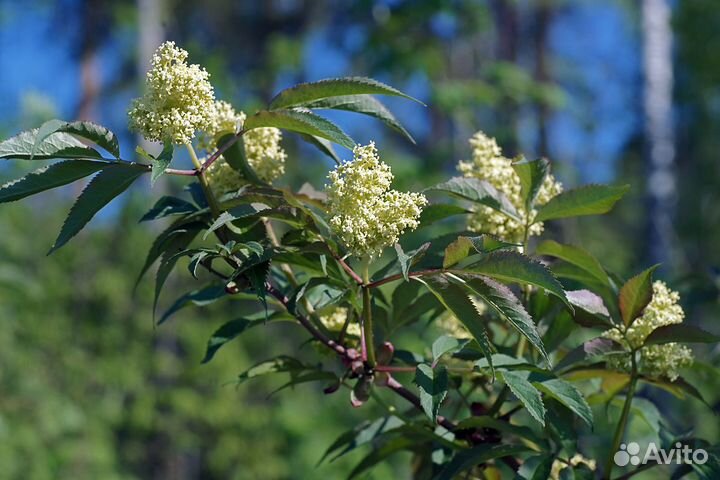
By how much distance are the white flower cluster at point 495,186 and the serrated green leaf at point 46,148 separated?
0.59m

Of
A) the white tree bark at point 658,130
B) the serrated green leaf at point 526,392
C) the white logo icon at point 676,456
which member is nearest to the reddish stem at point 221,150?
the serrated green leaf at point 526,392

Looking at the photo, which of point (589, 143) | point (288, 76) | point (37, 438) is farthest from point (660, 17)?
point (589, 143)

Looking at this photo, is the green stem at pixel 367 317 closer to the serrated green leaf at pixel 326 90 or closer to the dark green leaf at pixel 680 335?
the serrated green leaf at pixel 326 90

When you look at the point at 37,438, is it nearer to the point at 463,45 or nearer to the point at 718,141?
the point at 463,45

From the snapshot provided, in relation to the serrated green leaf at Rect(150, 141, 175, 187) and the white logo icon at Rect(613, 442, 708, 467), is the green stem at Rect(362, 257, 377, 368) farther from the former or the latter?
the white logo icon at Rect(613, 442, 708, 467)

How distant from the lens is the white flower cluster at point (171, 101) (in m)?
1.02

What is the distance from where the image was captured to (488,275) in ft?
3.31

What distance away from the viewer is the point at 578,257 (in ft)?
3.86

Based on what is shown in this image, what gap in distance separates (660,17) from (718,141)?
13011 millimetres

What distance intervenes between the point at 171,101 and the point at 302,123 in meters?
0.17

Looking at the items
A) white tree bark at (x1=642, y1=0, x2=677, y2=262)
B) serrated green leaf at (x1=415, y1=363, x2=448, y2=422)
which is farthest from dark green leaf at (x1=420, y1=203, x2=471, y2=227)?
white tree bark at (x1=642, y1=0, x2=677, y2=262)

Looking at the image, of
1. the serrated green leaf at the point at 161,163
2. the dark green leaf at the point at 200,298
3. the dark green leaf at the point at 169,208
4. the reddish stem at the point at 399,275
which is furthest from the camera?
the dark green leaf at the point at 200,298

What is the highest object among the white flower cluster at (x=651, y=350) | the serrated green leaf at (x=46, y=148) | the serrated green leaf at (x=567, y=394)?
the serrated green leaf at (x=46, y=148)

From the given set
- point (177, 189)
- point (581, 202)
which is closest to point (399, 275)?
point (581, 202)
